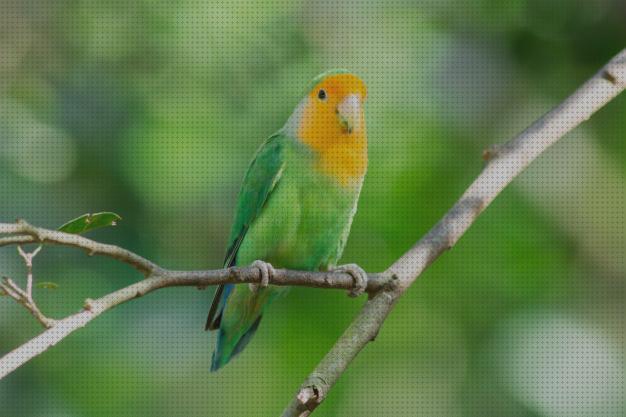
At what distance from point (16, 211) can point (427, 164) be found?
9.13 ft

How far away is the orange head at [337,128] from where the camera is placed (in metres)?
3.40

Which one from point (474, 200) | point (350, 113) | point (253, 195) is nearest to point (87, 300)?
point (474, 200)

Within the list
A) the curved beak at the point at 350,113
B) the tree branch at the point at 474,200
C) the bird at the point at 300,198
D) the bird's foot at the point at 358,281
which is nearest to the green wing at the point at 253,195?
the bird at the point at 300,198

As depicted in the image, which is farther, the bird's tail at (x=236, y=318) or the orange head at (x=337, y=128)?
the bird's tail at (x=236, y=318)

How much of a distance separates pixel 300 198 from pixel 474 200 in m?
0.85

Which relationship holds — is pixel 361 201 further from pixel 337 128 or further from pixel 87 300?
pixel 87 300

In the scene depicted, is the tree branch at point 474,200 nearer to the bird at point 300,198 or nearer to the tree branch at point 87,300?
the tree branch at point 87,300

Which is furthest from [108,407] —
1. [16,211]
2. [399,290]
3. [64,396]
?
[399,290]

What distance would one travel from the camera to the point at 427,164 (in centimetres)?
533

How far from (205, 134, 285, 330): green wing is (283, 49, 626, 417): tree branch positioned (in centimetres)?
94

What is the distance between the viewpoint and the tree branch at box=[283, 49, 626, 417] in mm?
2385

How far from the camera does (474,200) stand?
276 centimetres

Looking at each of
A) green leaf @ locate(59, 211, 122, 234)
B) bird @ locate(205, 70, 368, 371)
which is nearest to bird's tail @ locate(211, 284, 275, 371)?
bird @ locate(205, 70, 368, 371)

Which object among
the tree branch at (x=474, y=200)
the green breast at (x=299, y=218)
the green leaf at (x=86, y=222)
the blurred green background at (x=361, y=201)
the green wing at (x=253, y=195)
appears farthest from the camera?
the blurred green background at (x=361, y=201)
